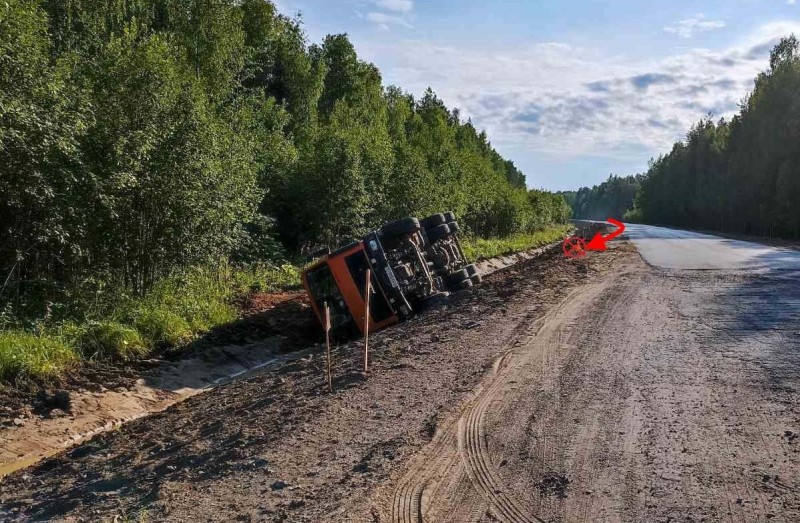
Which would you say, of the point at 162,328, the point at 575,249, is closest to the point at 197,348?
the point at 162,328

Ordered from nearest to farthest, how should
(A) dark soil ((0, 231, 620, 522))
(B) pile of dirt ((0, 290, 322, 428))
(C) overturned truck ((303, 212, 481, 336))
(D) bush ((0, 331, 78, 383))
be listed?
(A) dark soil ((0, 231, 620, 522))
(B) pile of dirt ((0, 290, 322, 428))
(D) bush ((0, 331, 78, 383))
(C) overturned truck ((303, 212, 481, 336))

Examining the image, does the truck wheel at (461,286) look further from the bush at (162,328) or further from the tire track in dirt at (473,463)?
the tire track in dirt at (473,463)

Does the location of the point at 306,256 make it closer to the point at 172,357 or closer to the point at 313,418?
the point at 172,357

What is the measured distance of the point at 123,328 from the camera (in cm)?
1155

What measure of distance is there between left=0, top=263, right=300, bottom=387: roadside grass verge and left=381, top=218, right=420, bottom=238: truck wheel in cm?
422

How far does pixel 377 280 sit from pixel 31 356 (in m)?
6.13

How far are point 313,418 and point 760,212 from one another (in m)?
55.5

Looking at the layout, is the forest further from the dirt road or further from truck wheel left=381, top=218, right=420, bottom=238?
the dirt road

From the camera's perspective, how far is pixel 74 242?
36.3 feet

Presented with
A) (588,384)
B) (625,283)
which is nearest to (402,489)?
(588,384)

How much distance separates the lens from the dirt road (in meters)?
4.59

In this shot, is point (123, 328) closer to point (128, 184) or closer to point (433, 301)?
point (128, 184)

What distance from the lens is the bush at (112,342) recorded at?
10.8 m

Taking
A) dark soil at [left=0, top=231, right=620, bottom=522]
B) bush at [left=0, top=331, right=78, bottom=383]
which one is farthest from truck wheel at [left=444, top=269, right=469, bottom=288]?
bush at [left=0, top=331, right=78, bottom=383]
